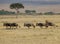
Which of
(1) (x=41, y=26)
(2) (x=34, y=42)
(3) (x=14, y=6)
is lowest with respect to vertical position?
(3) (x=14, y=6)

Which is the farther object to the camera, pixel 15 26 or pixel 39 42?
pixel 15 26

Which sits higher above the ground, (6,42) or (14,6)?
(6,42)

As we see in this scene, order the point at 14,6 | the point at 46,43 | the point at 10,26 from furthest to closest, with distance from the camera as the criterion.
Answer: the point at 14,6 → the point at 10,26 → the point at 46,43

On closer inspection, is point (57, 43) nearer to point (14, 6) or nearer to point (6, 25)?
point (6, 25)

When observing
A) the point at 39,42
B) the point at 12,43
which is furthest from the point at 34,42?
the point at 12,43

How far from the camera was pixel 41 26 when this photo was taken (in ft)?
115

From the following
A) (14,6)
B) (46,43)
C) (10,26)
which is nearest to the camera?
(46,43)

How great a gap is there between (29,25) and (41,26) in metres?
1.72

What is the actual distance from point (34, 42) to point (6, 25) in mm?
14817

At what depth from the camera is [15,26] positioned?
116 feet

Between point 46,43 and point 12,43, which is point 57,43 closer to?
point 46,43

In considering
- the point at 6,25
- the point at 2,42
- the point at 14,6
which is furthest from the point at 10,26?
the point at 14,6

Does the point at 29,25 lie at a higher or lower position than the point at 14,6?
higher

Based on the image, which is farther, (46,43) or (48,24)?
(48,24)
